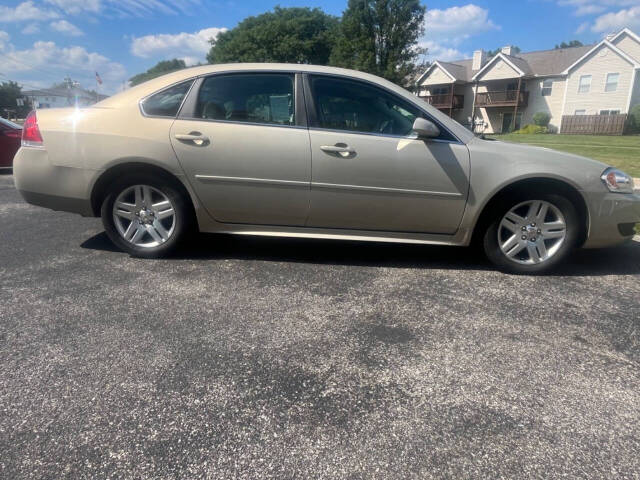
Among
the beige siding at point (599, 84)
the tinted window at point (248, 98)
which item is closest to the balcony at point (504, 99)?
the beige siding at point (599, 84)

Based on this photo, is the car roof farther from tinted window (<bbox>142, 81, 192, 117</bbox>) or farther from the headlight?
the headlight

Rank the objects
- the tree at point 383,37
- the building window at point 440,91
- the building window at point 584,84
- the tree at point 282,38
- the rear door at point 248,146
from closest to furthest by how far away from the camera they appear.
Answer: the rear door at point 248,146, the tree at point 383,37, the building window at point 584,84, the building window at point 440,91, the tree at point 282,38

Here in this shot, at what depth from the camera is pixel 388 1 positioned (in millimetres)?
30656

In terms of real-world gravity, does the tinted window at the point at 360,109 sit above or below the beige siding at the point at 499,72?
below

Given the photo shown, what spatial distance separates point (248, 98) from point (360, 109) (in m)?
0.93

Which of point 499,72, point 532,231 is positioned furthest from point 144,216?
point 499,72

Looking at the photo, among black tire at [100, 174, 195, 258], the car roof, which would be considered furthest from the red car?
black tire at [100, 174, 195, 258]

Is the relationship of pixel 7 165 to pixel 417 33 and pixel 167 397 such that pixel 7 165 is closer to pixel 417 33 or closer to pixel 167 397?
pixel 167 397

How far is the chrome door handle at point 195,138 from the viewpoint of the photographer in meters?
3.44

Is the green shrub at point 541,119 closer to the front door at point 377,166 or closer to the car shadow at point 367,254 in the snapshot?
the car shadow at point 367,254

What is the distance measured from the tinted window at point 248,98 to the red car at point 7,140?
26.0 ft

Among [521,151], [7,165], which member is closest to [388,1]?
[7,165]

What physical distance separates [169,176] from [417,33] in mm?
32870

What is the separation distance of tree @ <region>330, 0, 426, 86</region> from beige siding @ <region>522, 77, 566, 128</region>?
14001 mm
